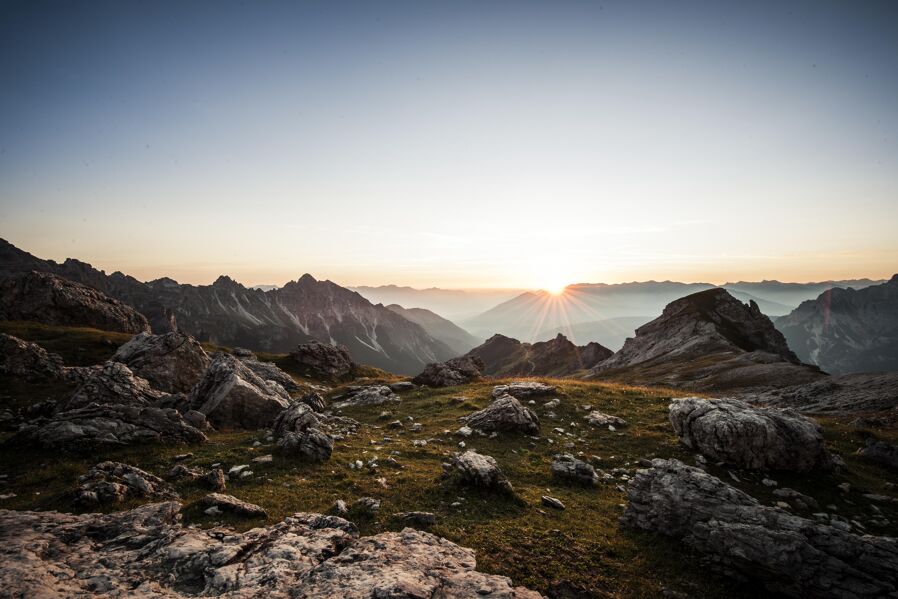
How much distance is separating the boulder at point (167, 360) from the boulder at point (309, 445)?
21.8 m

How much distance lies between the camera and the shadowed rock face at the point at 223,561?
1023 cm

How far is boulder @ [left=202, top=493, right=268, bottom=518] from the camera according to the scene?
14297 millimetres

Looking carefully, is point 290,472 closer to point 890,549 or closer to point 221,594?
point 221,594

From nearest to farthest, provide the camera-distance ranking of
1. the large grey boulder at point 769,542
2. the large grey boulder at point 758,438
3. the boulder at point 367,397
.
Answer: the large grey boulder at point 769,542, the large grey boulder at point 758,438, the boulder at point 367,397

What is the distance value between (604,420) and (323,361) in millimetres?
52727

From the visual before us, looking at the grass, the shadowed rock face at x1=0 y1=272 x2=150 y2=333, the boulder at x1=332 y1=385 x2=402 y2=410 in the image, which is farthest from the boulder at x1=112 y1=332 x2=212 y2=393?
the shadowed rock face at x1=0 y1=272 x2=150 y2=333

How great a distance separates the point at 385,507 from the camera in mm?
15469

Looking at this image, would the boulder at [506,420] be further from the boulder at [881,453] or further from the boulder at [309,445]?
the boulder at [881,453]

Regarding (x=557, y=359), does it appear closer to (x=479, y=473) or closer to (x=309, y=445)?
(x=479, y=473)

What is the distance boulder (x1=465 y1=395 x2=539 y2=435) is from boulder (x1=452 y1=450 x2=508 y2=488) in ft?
26.2

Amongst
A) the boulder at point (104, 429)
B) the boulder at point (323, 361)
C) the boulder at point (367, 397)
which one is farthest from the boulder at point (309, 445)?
the boulder at point (323, 361)

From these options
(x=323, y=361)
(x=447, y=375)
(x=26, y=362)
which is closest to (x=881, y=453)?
(x=447, y=375)

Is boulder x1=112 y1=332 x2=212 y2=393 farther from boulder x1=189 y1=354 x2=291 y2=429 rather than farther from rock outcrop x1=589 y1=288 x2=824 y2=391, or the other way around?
rock outcrop x1=589 y1=288 x2=824 y2=391

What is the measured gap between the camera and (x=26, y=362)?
34.1 meters
